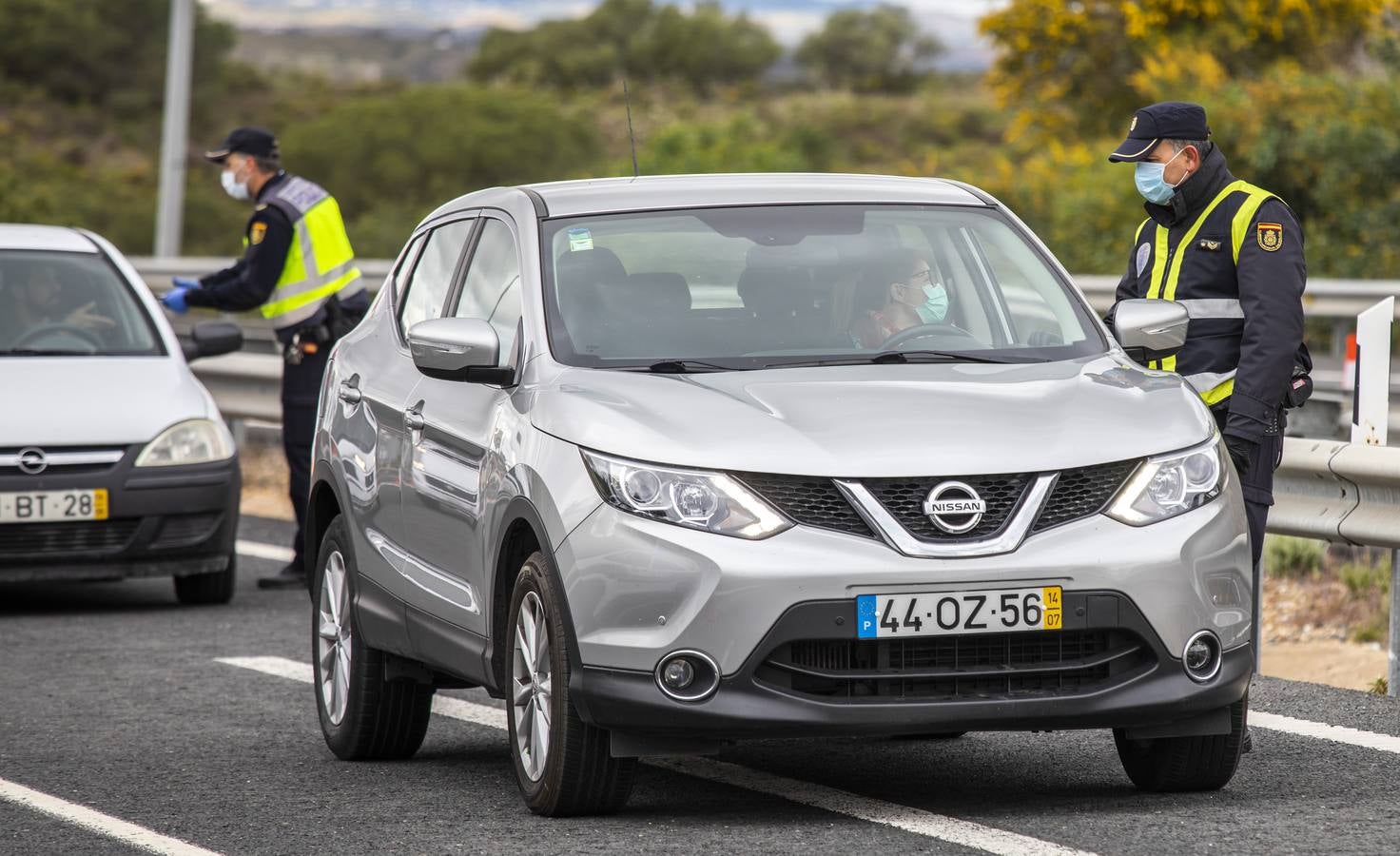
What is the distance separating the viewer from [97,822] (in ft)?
21.5

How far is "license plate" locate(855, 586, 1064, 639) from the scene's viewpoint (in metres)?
5.68

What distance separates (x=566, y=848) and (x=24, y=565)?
570cm

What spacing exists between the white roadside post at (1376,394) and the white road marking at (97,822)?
4059mm

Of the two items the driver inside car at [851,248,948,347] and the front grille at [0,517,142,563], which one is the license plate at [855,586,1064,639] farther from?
the front grille at [0,517,142,563]

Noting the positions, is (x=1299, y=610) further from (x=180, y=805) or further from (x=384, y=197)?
(x=384, y=197)

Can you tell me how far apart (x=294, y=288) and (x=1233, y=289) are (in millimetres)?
5867

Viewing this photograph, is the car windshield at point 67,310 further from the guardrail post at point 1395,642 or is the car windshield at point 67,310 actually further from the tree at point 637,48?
the tree at point 637,48

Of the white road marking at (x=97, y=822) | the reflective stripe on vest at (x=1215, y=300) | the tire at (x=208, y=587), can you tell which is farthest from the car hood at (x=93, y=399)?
the reflective stripe on vest at (x=1215, y=300)

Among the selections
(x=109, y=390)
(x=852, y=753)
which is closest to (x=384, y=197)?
(x=109, y=390)

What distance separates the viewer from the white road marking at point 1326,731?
23.7 feet

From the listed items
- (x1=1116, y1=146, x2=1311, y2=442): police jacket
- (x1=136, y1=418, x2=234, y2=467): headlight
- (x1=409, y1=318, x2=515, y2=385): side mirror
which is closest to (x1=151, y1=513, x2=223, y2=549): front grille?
(x1=136, y1=418, x2=234, y2=467): headlight

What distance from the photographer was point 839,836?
599 cm

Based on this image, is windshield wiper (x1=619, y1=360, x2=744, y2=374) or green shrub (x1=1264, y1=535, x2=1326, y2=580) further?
green shrub (x1=1264, y1=535, x2=1326, y2=580)

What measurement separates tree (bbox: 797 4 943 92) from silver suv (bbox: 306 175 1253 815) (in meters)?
112
